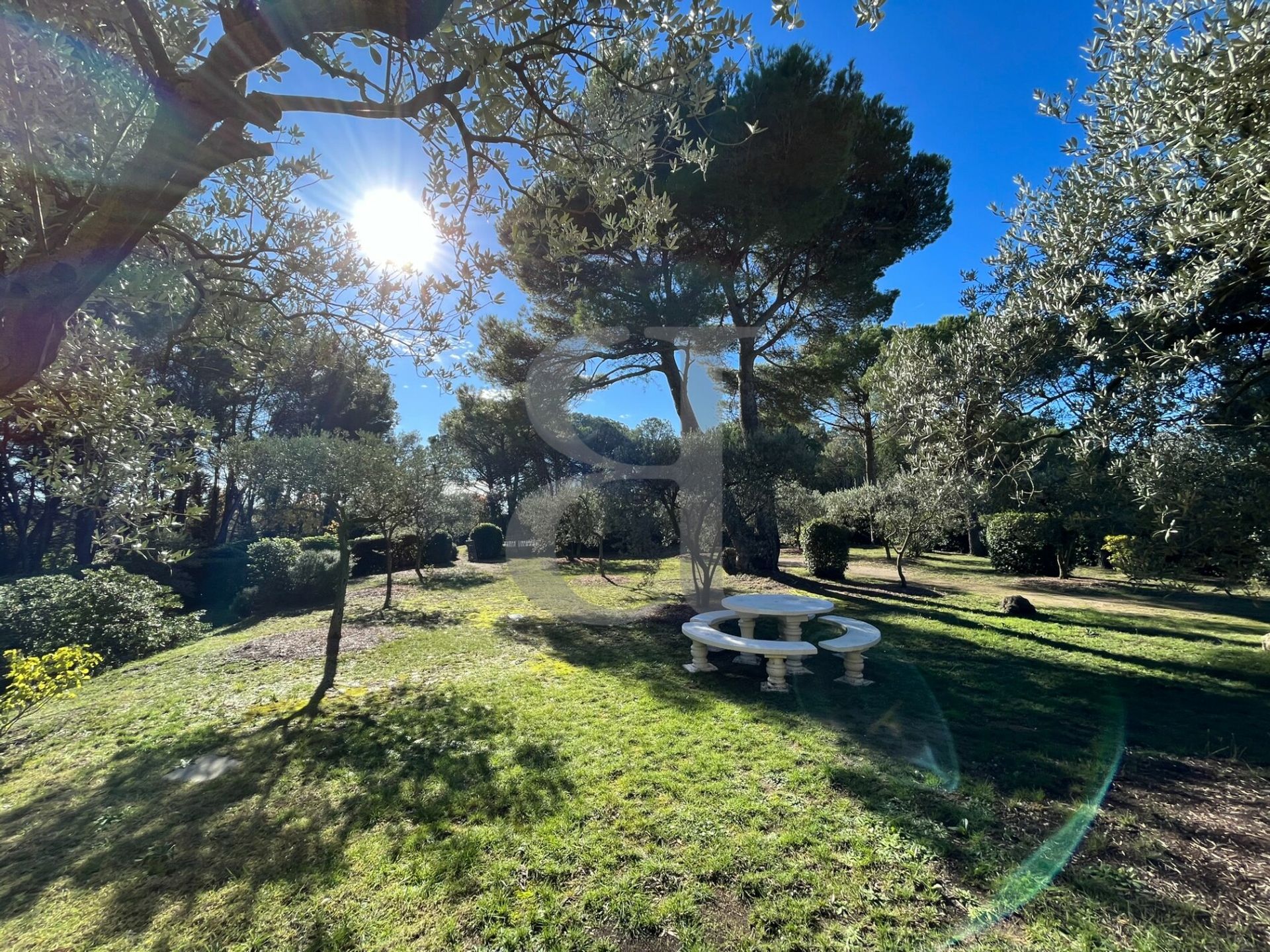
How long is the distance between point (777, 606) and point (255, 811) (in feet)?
18.5

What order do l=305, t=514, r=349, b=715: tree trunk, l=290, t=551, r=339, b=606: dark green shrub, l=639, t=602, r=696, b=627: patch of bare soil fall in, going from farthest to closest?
l=290, t=551, r=339, b=606: dark green shrub, l=639, t=602, r=696, b=627: patch of bare soil, l=305, t=514, r=349, b=715: tree trunk

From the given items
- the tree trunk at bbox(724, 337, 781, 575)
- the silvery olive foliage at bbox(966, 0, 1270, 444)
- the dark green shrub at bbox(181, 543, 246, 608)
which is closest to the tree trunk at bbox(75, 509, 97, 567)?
the dark green shrub at bbox(181, 543, 246, 608)

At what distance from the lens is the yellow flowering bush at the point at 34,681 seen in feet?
14.5

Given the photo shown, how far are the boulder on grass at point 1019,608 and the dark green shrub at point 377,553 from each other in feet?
60.7

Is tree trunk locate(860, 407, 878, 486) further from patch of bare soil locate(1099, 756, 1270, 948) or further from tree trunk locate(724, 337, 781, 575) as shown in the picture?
patch of bare soil locate(1099, 756, 1270, 948)

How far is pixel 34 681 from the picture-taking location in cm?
466

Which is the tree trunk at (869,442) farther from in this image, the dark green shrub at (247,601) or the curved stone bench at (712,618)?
the dark green shrub at (247,601)

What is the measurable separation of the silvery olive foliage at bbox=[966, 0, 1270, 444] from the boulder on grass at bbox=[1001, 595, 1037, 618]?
19.6ft

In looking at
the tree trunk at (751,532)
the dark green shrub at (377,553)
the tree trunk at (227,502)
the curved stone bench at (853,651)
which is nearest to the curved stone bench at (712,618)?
the curved stone bench at (853,651)

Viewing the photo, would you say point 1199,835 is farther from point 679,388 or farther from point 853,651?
point 679,388

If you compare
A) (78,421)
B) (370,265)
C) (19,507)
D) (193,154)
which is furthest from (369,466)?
(19,507)

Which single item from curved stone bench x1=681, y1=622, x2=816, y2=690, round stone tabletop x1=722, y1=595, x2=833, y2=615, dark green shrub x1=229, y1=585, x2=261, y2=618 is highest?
round stone tabletop x1=722, y1=595, x2=833, y2=615

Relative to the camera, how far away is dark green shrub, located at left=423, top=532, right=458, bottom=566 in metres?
20.6

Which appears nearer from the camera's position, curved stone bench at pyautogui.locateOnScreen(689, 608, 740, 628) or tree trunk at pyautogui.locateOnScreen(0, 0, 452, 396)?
tree trunk at pyautogui.locateOnScreen(0, 0, 452, 396)
